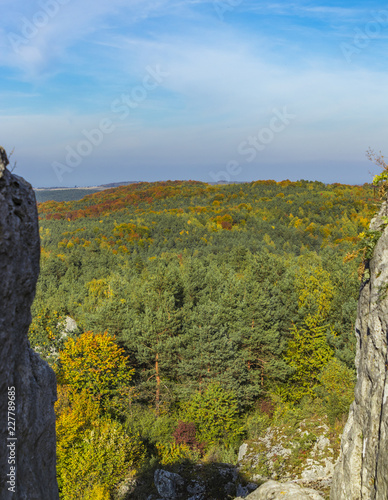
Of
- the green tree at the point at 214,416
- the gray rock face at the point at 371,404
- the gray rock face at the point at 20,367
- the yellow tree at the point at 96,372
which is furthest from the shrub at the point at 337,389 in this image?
the gray rock face at the point at 20,367

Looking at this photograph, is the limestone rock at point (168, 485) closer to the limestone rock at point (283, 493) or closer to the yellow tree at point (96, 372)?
the limestone rock at point (283, 493)

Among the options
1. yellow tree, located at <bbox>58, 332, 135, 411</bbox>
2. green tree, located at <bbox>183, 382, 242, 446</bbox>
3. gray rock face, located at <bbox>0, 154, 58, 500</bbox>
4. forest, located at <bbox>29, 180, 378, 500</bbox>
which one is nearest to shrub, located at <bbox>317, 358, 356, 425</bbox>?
forest, located at <bbox>29, 180, 378, 500</bbox>

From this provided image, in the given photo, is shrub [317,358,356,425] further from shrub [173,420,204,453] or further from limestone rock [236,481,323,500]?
shrub [173,420,204,453]

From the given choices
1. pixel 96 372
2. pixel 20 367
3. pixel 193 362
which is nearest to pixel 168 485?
pixel 193 362

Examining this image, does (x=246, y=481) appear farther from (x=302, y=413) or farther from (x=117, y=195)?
(x=117, y=195)

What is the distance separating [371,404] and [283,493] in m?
4.80

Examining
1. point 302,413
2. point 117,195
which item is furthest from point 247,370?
point 117,195

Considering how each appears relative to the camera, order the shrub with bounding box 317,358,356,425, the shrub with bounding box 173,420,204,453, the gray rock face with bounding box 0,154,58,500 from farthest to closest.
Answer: the shrub with bounding box 173,420,204,453
the shrub with bounding box 317,358,356,425
the gray rock face with bounding box 0,154,58,500

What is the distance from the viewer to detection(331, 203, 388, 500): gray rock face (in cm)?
745

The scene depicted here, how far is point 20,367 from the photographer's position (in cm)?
564

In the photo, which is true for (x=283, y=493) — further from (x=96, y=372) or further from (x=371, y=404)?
(x=96, y=372)

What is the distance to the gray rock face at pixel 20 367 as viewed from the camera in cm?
502

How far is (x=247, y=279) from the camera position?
37938 millimetres

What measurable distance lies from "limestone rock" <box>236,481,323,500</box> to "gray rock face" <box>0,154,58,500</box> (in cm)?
728
